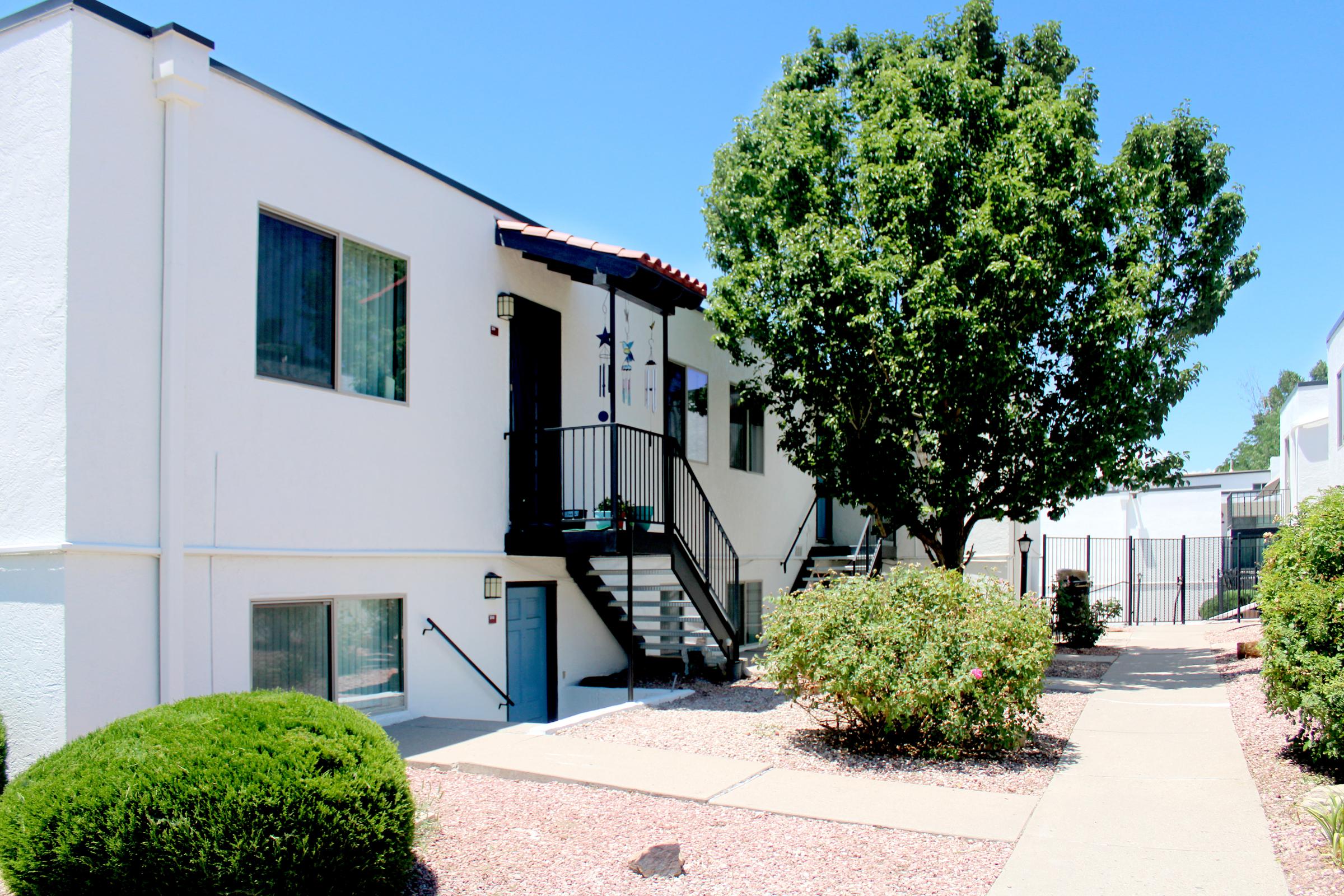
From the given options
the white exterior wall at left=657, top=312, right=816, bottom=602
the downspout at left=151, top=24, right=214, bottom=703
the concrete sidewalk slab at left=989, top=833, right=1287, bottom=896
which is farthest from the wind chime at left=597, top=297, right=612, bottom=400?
the concrete sidewalk slab at left=989, top=833, right=1287, bottom=896

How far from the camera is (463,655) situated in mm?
9867

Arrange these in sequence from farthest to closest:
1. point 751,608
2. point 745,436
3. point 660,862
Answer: point 751,608
point 745,436
point 660,862

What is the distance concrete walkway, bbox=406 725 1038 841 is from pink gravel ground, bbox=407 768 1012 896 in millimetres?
175

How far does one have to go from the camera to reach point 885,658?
7941 millimetres

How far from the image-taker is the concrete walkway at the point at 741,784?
6242mm

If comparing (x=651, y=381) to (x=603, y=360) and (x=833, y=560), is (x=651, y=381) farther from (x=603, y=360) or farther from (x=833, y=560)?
(x=833, y=560)

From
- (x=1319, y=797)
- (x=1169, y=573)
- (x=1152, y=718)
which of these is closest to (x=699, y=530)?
(x=1152, y=718)

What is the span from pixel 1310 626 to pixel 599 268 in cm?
689

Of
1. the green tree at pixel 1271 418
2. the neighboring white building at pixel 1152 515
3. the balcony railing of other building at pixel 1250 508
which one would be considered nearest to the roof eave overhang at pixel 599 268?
the neighboring white building at pixel 1152 515

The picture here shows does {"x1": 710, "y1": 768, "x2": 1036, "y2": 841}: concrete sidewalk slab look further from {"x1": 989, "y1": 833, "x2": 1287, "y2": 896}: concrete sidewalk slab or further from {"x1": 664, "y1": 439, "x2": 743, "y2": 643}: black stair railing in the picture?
{"x1": 664, "y1": 439, "x2": 743, "y2": 643}: black stair railing

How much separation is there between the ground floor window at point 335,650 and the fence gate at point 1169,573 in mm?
16718

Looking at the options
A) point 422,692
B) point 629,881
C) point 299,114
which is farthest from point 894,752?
point 299,114

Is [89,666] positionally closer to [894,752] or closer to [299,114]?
[299,114]

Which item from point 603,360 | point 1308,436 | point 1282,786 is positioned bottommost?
point 1282,786
